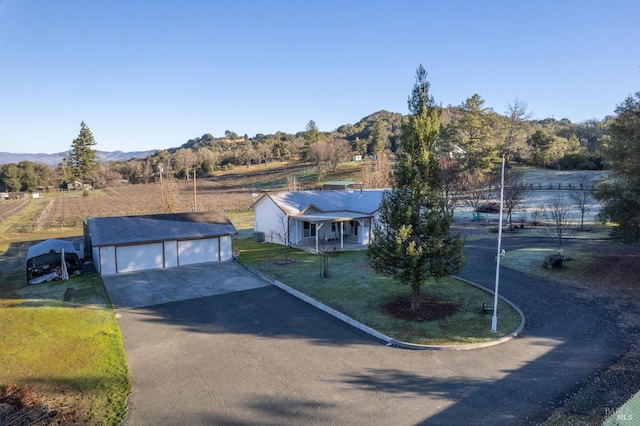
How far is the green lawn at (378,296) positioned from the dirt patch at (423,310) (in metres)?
0.26

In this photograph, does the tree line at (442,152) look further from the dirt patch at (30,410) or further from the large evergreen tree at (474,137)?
the dirt patch at (30,410)

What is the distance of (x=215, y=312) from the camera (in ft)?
48.4

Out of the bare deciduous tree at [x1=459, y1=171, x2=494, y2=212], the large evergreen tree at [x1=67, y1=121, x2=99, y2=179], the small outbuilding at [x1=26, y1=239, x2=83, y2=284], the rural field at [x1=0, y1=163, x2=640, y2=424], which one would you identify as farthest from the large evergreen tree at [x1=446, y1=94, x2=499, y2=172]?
the large evergreen tree at [x1=67, y1=121, x2=99, y2=179]

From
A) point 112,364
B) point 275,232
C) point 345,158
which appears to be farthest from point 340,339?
point 345,158

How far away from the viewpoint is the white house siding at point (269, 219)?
91.1 ft

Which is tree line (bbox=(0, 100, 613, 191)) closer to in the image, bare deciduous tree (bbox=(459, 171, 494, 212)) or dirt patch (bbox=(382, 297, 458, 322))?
bare deciduous tree (bbox=(459, 171, 494, 212))

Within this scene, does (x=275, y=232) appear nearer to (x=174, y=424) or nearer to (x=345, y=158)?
(x=174, y=424)

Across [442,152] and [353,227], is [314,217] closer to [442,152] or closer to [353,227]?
[353,227]

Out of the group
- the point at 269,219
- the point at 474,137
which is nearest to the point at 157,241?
the point at 269,219

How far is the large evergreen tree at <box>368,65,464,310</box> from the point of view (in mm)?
13047

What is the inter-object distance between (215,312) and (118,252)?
9291 millimetres

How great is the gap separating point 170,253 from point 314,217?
9401 millimetres

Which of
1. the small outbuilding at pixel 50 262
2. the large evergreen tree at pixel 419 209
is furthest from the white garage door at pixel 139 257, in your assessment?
the large evergreen tree at pixel 419 209

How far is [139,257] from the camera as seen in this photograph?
2122cm
